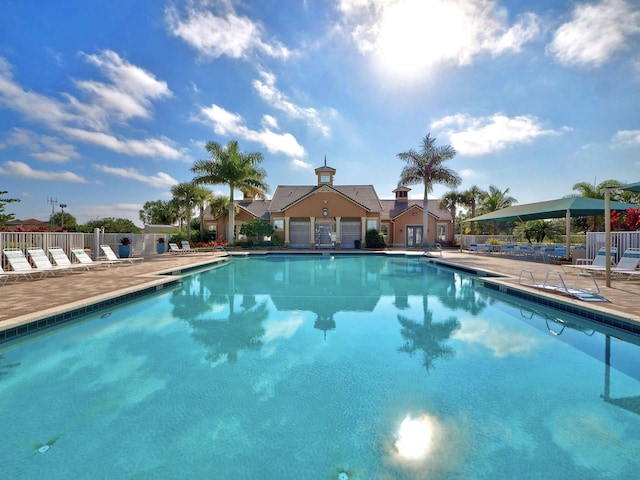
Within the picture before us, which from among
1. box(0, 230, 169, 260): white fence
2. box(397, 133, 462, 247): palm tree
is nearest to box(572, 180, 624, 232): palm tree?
box(397, 133, 462, 247): palm tree

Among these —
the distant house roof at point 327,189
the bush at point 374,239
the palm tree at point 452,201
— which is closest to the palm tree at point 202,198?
the distant house roof at point 327,189

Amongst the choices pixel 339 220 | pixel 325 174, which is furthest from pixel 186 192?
pixel 339 220

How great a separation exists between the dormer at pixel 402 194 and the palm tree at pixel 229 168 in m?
18.2

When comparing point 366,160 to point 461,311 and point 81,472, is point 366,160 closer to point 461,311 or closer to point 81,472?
point 461,311

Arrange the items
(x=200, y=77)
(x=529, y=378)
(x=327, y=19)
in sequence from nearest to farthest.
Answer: (x=529, y=378), (x=327, y=19), (x=200, y=77)

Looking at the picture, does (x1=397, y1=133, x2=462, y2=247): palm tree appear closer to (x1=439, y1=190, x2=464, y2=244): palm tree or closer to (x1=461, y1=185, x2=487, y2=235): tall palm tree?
(x1=439, y1=190, x2=464, y2=244): palm tree

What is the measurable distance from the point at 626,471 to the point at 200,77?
22.0m

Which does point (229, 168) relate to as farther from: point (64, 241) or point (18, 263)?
point (18, 263)

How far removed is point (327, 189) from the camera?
1174 inches

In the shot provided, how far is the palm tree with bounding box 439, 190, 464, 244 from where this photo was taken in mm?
34188

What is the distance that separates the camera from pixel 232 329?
6895 mm

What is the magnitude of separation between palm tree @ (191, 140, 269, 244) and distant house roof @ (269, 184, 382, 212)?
4.78 m

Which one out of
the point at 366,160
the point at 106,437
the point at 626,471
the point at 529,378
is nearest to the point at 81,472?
the point at 106,437

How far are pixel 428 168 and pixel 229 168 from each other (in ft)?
64.6
